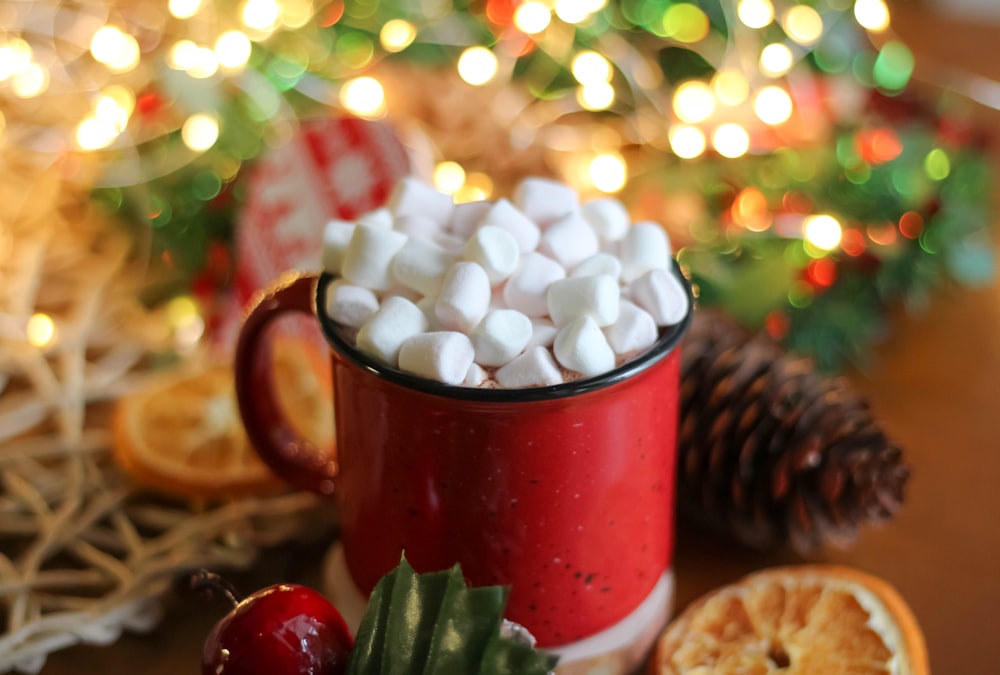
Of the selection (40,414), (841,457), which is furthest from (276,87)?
(841,457)

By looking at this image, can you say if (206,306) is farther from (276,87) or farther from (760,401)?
(760,401)

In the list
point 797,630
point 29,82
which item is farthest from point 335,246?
point 29,82

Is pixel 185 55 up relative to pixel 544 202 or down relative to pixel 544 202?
down

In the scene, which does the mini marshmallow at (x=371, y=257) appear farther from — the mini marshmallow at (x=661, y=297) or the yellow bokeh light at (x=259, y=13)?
the yellow bokeh light at (x=259, y=13)

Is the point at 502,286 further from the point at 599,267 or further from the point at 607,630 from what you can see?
the point at 607,630

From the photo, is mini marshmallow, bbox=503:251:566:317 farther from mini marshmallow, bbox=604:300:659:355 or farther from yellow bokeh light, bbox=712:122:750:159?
yellow bokeh light, bbox=712:122:750:159
